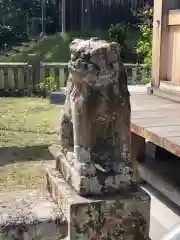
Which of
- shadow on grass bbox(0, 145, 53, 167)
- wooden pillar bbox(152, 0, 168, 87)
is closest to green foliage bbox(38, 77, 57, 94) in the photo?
shadow on grass bbox(0, 145, 53, 167)

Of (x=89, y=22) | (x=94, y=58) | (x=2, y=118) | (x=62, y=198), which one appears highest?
(x=89, y=22)

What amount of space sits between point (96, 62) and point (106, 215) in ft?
2.43

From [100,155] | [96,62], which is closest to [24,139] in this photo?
[100,155]

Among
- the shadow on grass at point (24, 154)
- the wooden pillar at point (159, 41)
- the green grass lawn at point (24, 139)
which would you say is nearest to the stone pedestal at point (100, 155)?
the green grass lawn at point (24, 139)

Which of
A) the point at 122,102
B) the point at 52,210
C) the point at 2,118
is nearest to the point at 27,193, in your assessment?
the point at 52,210

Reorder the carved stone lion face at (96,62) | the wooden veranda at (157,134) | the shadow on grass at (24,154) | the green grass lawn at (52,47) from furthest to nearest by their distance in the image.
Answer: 1. the green grass lawn at (52,47)
2. the shadow on grass at (24,154)
3. the wooden veranda at (157,134)
4. the carved stone lion face at (96,62)

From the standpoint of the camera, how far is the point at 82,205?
80.4 inches

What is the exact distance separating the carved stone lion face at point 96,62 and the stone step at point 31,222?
26.5 inches

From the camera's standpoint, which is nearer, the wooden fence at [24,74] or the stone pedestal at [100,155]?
the stone pedestal at [100,155]

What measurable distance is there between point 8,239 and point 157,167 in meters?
2.68

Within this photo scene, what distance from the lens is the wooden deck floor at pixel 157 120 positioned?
3.14 m

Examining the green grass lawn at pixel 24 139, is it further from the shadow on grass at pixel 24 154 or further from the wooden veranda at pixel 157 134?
the wooden veranda at pixel 157 134

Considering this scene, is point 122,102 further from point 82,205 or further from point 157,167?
point 157,167

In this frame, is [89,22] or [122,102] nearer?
[122,102]
